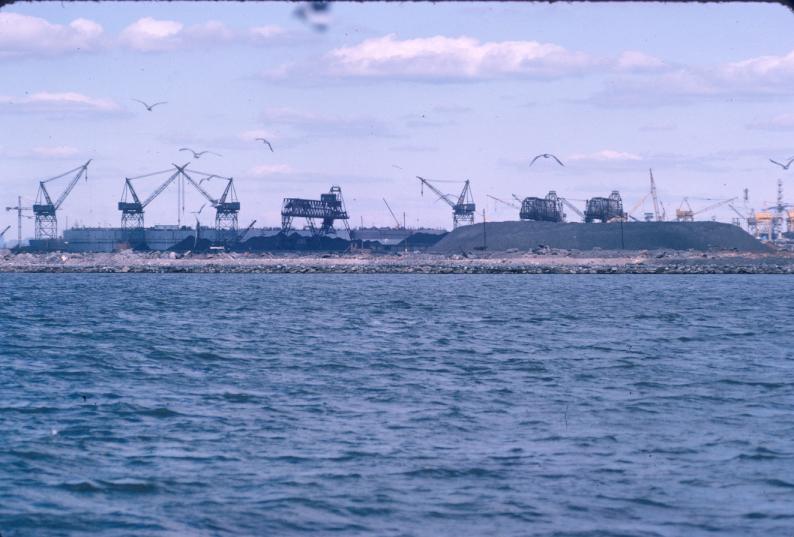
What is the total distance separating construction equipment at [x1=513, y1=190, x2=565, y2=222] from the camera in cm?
17962

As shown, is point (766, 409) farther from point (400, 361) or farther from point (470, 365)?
point (400, 361)

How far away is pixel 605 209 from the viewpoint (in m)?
178

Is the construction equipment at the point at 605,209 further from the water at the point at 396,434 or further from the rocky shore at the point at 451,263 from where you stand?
the water at the point at 396,434

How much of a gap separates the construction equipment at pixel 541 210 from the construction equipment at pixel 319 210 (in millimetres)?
32436

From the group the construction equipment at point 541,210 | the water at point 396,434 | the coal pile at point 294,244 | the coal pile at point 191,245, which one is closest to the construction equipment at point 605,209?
the construction equipment at point 541,210

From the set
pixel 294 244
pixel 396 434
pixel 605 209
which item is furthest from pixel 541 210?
pixel 396 434

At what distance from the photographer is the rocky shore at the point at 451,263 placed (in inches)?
5344

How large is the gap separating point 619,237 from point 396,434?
15121 cm

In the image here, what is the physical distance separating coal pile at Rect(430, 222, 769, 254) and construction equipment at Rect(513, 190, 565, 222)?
5.03 meters

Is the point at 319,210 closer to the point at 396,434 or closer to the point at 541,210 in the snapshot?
the point at 541,210

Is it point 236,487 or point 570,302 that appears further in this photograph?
point 570,302

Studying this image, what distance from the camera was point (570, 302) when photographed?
6850cm

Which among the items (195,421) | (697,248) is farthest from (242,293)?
(697,248)

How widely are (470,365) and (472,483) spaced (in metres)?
15.8
